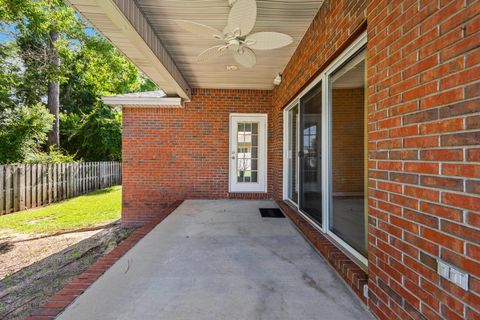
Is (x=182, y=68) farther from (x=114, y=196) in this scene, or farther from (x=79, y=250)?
(x=114, y=196)

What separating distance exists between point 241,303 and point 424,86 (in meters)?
1.74

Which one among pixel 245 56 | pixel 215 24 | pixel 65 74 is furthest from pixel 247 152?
pixel 65 74

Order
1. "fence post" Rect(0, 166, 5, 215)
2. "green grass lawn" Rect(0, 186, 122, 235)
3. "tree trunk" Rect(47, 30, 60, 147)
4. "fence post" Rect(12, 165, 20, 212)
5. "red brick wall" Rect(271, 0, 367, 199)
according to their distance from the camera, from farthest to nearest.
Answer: "tree trunk" Rect(47, 30, 60, 147), "fence post" Rect(12, 165, 20, 212), "fence post" Rect(0, 166, 5, 215), "green grass lawn" Rect(0, 186, 122, 235), "red brick wall" Rect(271, 0, 367, 199)

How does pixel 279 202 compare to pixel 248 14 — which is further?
pixel 279 202

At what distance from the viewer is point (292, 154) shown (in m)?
4.57

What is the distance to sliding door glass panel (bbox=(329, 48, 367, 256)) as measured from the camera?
2225 millimetres

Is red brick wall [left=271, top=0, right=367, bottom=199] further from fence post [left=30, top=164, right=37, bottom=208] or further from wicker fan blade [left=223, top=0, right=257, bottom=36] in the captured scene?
fence post [left=30, top=164, right=37, bottom=208]

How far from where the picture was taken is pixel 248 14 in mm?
2303

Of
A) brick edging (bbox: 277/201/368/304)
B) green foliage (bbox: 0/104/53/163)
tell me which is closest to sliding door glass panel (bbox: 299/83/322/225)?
brick edging (bbox: 277/201/368/304)

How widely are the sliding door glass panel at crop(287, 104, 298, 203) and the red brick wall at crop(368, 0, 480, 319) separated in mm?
2619

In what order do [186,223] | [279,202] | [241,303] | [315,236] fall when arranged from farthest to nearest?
[279,202]
[186,223]
[315,236]
[241,303]

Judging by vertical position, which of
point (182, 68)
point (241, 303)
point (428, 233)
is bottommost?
point (241, 303)

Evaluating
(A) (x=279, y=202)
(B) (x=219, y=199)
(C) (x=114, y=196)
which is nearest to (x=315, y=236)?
(A) (x=279, y=202)

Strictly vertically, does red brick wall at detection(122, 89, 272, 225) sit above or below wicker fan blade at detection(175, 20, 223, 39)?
below
